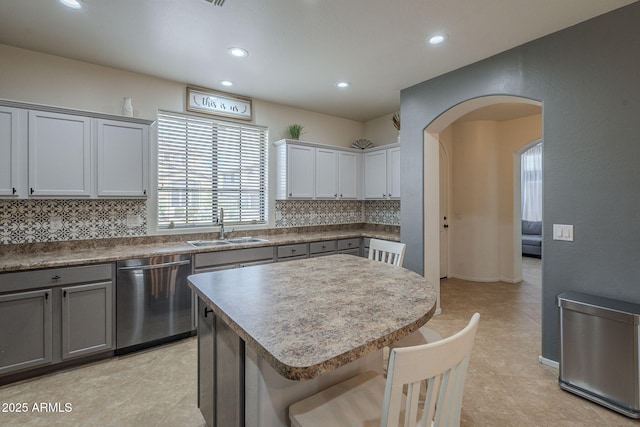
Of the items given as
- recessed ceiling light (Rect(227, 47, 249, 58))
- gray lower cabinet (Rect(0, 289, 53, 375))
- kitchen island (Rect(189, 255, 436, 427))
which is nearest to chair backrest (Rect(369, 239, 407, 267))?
kitchen island (Rect(189, 255, 436, 427))

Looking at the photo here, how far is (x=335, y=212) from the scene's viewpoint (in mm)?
5012

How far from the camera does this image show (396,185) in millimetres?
4293

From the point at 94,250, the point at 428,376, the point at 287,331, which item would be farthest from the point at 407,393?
the point at 94,250

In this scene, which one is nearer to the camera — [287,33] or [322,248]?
[287,33]

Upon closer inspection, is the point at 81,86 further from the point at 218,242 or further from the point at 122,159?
the point at 218,242

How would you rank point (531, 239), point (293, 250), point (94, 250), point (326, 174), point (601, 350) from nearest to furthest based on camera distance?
point (601, 350) < point (94, 250) < point (293, 250) < point (326, 174) < point (531, 239)

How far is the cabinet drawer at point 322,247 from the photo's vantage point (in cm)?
400

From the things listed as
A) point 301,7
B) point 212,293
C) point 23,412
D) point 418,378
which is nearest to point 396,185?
point 301,7

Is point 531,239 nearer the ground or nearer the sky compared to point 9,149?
nearer the ground

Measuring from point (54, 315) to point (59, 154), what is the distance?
1.38 m

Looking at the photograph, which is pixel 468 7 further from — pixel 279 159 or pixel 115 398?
pixel 115 398

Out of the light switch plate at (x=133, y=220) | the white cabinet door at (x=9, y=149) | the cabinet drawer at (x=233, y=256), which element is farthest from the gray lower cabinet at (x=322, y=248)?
the white cabinet door at (x=9, y=149)

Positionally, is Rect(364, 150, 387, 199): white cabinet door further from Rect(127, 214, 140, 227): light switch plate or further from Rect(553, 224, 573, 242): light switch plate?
Rect(127, 214, 140, 227): light switch plate

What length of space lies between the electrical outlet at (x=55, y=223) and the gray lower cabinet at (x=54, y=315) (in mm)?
700
